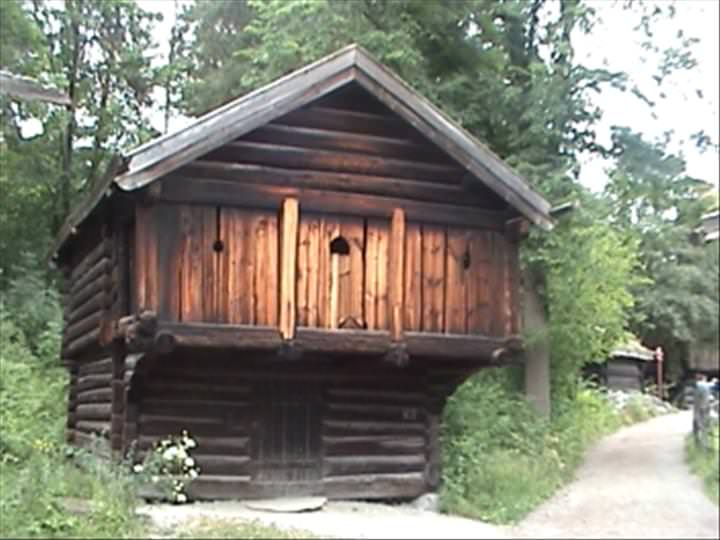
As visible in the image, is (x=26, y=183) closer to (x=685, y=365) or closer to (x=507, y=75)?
(x=507, y=75)

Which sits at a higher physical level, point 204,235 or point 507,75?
point 507,75

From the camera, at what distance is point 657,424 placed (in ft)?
97.6

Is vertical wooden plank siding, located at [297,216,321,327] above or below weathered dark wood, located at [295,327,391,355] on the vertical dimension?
above

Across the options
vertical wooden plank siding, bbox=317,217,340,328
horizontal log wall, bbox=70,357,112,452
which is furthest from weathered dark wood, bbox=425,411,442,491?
horizontal log wall, bbox=70,357,112,452

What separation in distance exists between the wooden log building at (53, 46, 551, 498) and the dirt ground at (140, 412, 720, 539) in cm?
93

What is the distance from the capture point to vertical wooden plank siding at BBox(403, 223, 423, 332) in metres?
13.7

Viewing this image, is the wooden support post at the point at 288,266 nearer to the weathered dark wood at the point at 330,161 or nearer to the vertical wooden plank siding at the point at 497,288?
the weathered dark wood at the point at 330,161

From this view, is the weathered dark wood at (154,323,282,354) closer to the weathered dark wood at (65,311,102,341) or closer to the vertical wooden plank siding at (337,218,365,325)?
the vertical wooden plank siding at (337,218,365,325)

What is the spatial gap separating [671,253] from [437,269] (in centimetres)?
2139

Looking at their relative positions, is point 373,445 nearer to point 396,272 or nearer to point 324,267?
point 396,272

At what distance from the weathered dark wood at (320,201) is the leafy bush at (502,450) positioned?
385 centimetres

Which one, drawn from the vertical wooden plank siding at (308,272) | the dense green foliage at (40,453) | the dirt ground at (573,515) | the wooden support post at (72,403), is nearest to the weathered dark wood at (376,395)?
the dirt ground at (573,515)

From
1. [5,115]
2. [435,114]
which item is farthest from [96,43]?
[435,114]

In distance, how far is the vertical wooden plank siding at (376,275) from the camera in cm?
1359
